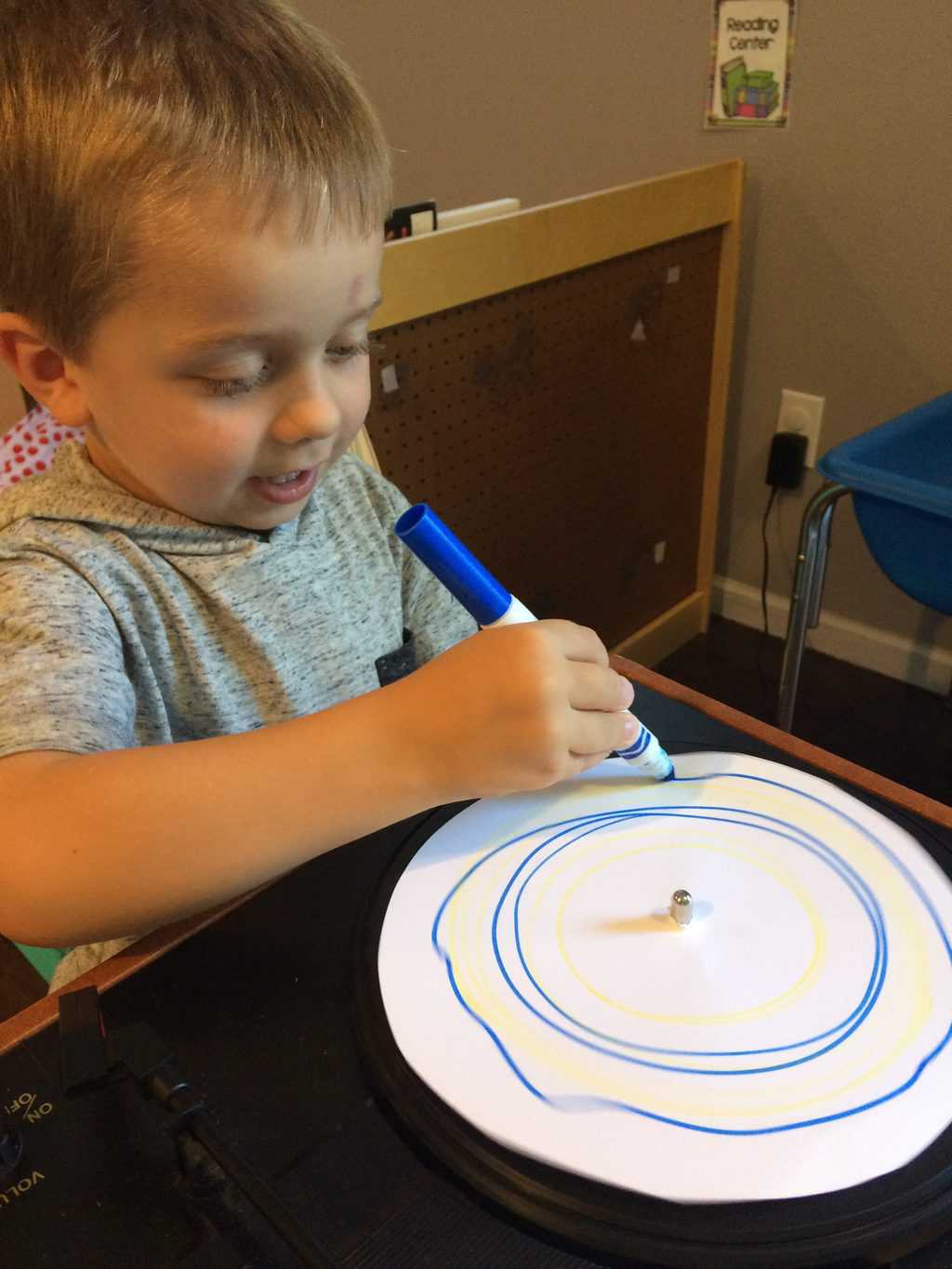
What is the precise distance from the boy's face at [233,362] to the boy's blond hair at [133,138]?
0.05 ft

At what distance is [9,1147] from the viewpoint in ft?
1.17

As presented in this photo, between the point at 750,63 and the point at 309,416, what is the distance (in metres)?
1.30

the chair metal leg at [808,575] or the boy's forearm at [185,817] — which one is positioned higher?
the boy's forearm at [185,817]

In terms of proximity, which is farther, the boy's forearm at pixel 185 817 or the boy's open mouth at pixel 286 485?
the boy's open mouth at pixel 286 485

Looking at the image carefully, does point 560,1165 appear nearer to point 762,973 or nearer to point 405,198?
point 762,973

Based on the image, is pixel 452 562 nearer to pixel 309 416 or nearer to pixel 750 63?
pixel 309 416

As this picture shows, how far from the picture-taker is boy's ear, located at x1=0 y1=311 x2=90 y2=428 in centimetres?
55

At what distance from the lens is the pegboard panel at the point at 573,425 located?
1232 millimetres

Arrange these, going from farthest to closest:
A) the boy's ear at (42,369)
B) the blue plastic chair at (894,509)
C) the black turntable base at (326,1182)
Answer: the blue plastic chair at (894,509), the boy's ear at (42,369), the black turntable base at (326,1182)

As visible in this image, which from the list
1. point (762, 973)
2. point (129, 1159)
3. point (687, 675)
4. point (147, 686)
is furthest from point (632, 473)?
point (129, 1159)

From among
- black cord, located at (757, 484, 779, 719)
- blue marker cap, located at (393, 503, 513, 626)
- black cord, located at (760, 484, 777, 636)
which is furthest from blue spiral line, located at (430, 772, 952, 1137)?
black cord, located at (760, 484, 777, 636)

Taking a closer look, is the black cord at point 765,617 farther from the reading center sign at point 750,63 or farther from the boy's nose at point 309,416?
the boy's nose at point 309,416

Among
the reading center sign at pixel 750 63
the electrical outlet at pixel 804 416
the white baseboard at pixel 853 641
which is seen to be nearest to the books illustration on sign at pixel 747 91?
the reading center sign at pixel 750 63

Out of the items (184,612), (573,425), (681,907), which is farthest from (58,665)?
(573,425)
